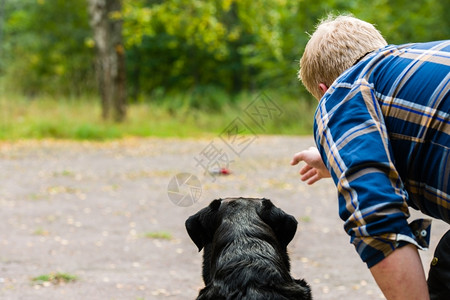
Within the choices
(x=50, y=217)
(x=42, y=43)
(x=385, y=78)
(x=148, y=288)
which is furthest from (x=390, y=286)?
(x=42, y=43)

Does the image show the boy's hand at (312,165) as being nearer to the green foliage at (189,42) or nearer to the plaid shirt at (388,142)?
the plaid shirt at (388,142)

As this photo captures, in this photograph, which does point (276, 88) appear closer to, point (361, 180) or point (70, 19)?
point (70, 19)

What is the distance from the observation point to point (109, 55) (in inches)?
768

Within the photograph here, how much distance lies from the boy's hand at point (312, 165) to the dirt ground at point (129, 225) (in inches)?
55.4

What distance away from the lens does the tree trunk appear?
63.6 feet

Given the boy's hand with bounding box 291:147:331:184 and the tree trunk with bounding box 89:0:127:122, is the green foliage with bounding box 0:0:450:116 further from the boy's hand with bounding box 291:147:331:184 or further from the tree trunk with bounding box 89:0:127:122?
the boy's hand with bounding box 291:147:331:184

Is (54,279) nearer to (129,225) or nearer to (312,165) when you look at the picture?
(129,225)

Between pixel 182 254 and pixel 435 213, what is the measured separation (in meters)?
4.73

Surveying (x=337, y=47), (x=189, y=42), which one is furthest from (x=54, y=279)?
(x=189, y=42)

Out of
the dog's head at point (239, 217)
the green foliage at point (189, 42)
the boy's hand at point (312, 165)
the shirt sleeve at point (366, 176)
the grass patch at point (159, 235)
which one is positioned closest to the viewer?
the shirt sleeve at point (366, 176)

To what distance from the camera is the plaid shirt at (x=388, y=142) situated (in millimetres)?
1908

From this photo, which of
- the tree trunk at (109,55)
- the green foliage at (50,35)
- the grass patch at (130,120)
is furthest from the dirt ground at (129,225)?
the green foliage at (50,35)

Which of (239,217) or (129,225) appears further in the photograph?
(129,225)

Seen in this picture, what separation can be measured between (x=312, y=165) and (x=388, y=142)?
831mm
